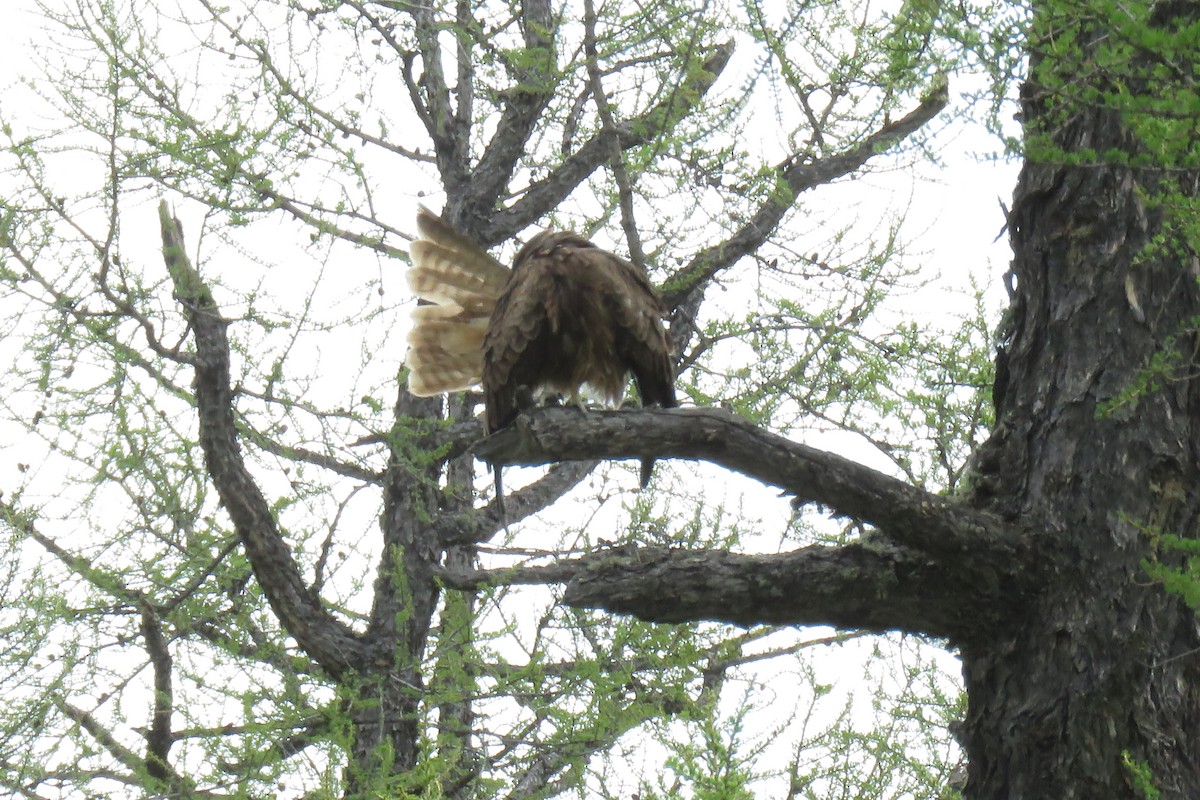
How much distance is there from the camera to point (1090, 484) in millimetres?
3232

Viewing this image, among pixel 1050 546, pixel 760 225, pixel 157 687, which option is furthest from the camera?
pixel 760 225

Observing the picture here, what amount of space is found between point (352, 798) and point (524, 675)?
82 cm

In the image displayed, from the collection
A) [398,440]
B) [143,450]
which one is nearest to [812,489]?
[398,440]

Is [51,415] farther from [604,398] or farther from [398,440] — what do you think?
[604,398]

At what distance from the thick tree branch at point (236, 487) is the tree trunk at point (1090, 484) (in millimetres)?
3160

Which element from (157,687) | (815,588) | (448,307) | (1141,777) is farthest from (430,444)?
(1141,777)

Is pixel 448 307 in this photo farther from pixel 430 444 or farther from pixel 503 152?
pixel 503 152

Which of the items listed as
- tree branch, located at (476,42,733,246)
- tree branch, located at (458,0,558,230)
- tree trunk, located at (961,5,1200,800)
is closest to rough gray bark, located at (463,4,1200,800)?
tree trunk, located at (961,5,1200,800)

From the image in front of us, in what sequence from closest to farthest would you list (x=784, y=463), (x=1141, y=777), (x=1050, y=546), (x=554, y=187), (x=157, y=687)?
(x=1141, y=777)
(x=784, y=463)
(x=1050, y=546)
(x=157, y=687)
(x=554, y=187)

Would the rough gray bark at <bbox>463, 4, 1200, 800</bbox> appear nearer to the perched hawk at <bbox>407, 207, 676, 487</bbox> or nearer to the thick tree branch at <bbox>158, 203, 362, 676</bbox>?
the perched hawk at <bbox>407, 207, 676, 487</bbox>

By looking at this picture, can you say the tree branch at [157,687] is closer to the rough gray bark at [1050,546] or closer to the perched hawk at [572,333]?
the perched hawk at [572,333]

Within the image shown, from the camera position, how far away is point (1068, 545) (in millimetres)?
3203

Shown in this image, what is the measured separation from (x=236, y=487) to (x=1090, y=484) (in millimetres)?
3590

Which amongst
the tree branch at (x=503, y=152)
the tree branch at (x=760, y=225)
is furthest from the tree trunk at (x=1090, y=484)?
the tree branch at (x=503, y=152)
